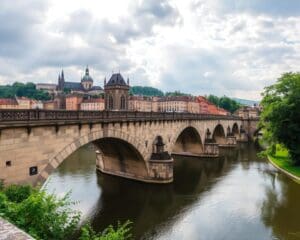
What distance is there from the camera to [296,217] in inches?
866

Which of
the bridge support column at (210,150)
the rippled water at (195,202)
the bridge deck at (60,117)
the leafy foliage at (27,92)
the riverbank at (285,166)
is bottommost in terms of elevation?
the rippled water at (195,202)

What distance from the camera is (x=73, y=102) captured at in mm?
145000

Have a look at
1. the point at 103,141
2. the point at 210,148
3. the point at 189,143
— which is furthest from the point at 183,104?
the point at 103,141

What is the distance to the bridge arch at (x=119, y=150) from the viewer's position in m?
24.0

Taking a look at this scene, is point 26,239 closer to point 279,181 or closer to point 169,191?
point 169,191

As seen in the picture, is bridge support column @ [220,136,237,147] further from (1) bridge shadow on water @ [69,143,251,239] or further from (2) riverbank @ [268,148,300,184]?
(1) bridge shadow on water @ [69,143,251,239]

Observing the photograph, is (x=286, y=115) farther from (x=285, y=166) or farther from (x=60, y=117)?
(x=60, y=117)

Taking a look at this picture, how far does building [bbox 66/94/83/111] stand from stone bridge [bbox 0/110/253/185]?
99.5 metres

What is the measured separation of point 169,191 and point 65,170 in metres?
15.1

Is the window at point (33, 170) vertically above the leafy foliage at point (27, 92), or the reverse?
the leafy foliage at point (27, 92)

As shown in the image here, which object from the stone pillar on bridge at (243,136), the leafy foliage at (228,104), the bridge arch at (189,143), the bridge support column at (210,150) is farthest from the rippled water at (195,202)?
the leafy foliage at (228,104)

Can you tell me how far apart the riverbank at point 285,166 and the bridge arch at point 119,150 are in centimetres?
1767

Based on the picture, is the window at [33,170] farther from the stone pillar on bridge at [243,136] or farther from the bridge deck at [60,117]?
the stone pillar on bridge at [243,136]

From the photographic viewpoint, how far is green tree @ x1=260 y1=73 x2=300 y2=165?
35562 millimetres
